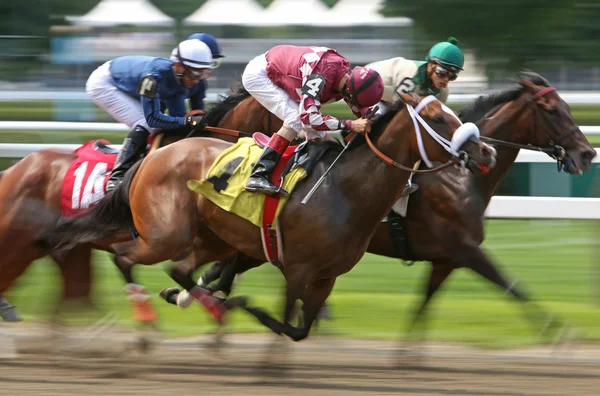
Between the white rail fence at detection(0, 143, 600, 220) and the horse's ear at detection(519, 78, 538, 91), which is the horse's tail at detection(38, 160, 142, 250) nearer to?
the white rail fence at detection(0, 143, 600, 220)

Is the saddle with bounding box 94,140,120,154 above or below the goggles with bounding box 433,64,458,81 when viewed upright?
below

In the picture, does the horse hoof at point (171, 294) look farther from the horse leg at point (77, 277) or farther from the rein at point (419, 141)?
the rein at point (419, 141)

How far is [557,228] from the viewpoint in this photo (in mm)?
9500

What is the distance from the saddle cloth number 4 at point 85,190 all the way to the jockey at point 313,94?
3.36 ft

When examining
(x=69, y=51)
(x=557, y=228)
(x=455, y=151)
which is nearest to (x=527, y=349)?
(x=455, y=151)

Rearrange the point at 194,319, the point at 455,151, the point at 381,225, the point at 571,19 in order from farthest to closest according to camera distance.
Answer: the point at 571,19 → the point at 194,319 → the point at 381,225 → the point at 455,151

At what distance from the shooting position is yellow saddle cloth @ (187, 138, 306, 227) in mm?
4824

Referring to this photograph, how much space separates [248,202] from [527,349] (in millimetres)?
1760

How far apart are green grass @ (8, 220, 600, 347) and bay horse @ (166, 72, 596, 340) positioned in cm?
38

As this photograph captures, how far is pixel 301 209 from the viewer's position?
475 cm

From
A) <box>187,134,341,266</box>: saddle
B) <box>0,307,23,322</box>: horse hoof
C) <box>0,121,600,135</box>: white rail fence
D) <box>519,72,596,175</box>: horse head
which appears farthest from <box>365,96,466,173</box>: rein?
<box>0,121,600,135</box>: white rail fence

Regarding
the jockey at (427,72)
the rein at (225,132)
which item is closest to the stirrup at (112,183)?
the rein at (225,132)

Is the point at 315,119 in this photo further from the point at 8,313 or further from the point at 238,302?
the point at 8,313

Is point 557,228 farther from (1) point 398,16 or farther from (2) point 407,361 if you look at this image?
(1) point 398,16
